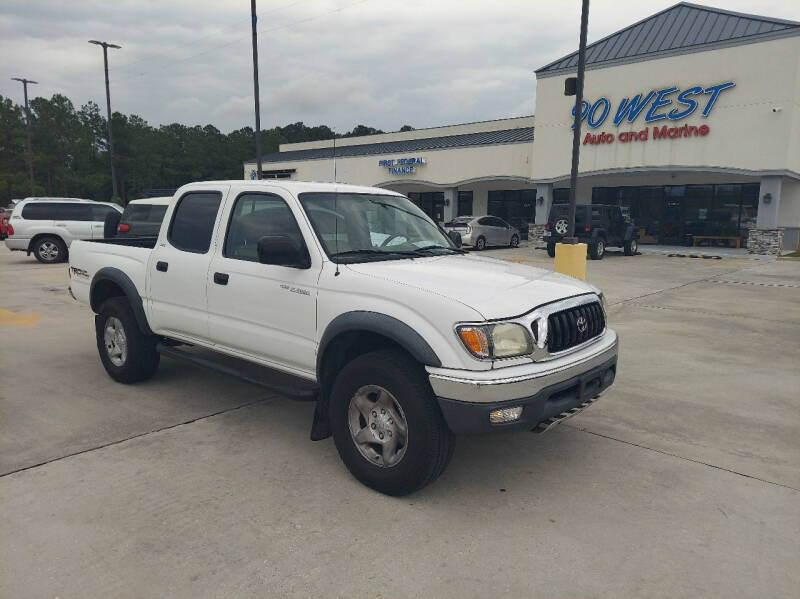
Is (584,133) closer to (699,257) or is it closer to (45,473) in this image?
(699,257)

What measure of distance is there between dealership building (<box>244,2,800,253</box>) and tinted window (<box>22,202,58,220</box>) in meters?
19.2

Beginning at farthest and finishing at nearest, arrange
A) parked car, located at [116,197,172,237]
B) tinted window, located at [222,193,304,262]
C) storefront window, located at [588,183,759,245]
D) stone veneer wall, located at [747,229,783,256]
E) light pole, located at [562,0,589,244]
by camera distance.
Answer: storefront window, located at [588,183,759,245] < stone veneer wall, located at [747,229,783,256] < parked car, located at [116,197,172,237] < light pole, located at [562,0,589,244] < tinted window, located at [222,193,304,262]

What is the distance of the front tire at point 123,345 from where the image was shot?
545 centimetres

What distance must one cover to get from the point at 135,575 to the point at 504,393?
80.5 inches

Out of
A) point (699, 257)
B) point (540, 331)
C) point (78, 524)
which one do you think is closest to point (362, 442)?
point (540, 331)

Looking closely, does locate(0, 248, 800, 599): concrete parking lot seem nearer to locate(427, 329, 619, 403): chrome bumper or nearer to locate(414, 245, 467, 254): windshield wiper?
locate(427, 329, 619, 403): chrome bumper

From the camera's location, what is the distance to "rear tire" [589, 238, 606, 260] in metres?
19.8

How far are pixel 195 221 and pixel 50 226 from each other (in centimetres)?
1517

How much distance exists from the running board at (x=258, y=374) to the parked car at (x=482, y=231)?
703 inches

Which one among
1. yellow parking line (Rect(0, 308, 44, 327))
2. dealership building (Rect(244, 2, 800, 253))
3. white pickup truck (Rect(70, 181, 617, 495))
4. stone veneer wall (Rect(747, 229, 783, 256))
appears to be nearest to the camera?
white pickup truck (Rect(70, 181, 617, 495))

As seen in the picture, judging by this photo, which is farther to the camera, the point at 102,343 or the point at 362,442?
the point at 102,343

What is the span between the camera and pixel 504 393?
123 inches

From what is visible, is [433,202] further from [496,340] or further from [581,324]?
[496,340]

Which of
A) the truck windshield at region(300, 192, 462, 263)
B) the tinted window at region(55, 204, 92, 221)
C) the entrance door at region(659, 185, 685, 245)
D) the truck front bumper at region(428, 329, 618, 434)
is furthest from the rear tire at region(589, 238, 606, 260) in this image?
the truck front bumper at region(428, 329, 618, 434)
